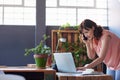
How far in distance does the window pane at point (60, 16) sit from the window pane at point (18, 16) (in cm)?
43

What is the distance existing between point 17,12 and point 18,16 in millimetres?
111

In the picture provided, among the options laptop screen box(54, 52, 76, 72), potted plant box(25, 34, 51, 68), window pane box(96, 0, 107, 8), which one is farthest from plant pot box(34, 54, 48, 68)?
window pane box(96, 0, 107, 8)

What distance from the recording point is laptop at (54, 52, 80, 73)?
255 cm

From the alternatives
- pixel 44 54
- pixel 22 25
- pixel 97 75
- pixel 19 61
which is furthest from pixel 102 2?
pixel 97 75

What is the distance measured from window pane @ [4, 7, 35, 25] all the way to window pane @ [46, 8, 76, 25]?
16.9 inches

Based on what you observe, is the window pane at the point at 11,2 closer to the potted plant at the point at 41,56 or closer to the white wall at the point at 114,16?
the white wall at the point at 114,16

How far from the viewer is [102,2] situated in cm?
795

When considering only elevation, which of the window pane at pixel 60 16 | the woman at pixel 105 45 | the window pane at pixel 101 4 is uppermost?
the window pane at pixel 101 4

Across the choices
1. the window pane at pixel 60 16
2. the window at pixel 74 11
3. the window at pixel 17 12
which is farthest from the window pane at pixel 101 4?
the window at pixel 17 12

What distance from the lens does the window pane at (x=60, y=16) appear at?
7.69 metres

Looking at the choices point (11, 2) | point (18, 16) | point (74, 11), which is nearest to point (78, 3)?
point (74, 11)

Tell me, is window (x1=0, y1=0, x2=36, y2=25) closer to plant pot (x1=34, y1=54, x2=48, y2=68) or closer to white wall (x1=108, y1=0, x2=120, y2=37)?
white wall (x1=108, y1=0, x2=120, y2=37)

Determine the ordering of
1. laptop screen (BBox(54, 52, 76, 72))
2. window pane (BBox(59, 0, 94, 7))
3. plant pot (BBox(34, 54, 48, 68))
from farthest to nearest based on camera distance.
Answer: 1. window pane (BBox(59, 0, 94, 7))
2. plant pot (BBox(34, 54, 48, 68))
3. laptop screen (BBox(54, 52, 76, 72))

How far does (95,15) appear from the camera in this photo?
7914 millimetres
